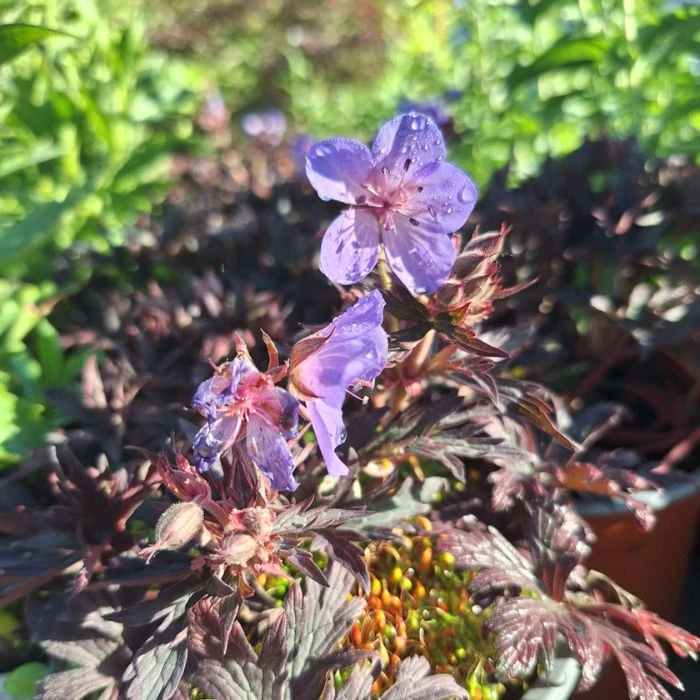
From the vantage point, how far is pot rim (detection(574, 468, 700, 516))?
38.8 inches

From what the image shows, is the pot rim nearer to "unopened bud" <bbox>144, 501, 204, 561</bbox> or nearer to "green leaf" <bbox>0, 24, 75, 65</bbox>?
"unopened bud" <bbox>144, 501, 204, 561</bbox>

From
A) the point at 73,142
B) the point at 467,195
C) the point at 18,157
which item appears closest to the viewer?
the point at 467,195

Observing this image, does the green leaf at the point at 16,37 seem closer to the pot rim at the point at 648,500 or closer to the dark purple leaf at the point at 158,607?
the dark purple leaf at the point at 158,607

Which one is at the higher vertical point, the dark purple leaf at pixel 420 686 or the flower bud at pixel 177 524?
the flower bud at pixel 177 524

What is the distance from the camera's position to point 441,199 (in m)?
0.67

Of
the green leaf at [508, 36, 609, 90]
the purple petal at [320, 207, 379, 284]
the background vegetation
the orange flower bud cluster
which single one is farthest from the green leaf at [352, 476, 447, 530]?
the green leaf at [508, 36, 609, 90]

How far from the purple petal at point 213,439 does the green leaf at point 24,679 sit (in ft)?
1.42

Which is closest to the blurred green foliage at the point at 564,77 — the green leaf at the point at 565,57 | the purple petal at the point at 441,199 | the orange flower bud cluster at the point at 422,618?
the green leaf at the point at 565,57

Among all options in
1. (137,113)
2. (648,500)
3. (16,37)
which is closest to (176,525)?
(648,500)

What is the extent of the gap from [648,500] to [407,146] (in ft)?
2.07

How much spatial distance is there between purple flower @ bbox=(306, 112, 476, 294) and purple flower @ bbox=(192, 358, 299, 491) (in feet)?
0.46

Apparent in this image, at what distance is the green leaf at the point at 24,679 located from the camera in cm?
78

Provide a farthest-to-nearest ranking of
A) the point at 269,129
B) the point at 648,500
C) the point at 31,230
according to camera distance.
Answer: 1. the point at 269,129
2. the point at 31,230
3. the point at 648,500

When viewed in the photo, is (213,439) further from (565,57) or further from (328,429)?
(565,57)
